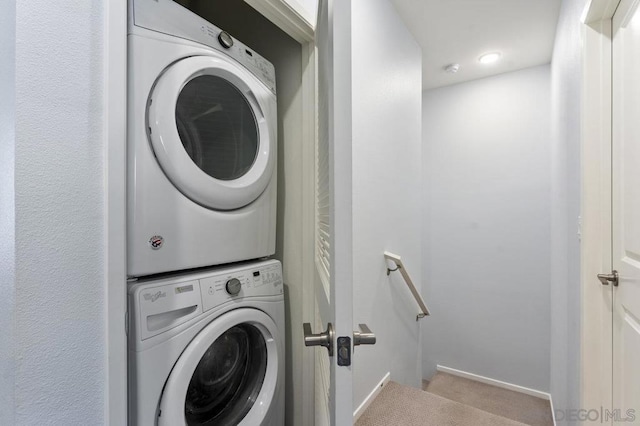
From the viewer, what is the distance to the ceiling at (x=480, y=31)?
1.81 meters

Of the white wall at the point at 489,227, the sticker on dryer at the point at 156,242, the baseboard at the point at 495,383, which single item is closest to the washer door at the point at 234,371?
the sticker on dryer at the point at 156,242

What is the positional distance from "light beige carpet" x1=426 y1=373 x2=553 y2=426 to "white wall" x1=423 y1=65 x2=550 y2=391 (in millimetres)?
112

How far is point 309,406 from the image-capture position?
4.23ft

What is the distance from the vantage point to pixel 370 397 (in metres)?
1.54

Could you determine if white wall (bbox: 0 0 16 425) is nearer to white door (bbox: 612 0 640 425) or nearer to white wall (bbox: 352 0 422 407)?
white wall (bbox: 352 0 422 407)

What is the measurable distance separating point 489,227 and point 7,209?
2.99 m

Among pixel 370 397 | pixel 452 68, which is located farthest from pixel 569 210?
pixel 452 68

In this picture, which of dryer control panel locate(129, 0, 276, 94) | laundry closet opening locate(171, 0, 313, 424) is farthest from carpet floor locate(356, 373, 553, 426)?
dryer control panel locate(129, 0, 276, 94)

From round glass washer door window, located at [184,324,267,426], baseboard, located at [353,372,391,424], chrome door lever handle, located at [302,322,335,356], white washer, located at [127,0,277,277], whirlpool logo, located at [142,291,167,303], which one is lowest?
baseboard, located at [353,372,391,424]

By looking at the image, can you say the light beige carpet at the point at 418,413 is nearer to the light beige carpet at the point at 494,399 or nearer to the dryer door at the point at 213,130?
the light beige carpet at the point at 494,399

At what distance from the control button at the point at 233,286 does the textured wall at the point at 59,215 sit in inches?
15.0

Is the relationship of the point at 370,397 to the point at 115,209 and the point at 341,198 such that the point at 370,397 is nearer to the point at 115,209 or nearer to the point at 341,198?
the point at 341,198

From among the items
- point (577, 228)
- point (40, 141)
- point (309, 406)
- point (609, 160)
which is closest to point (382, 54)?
point (609, 160)

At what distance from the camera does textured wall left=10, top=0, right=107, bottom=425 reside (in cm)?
53
